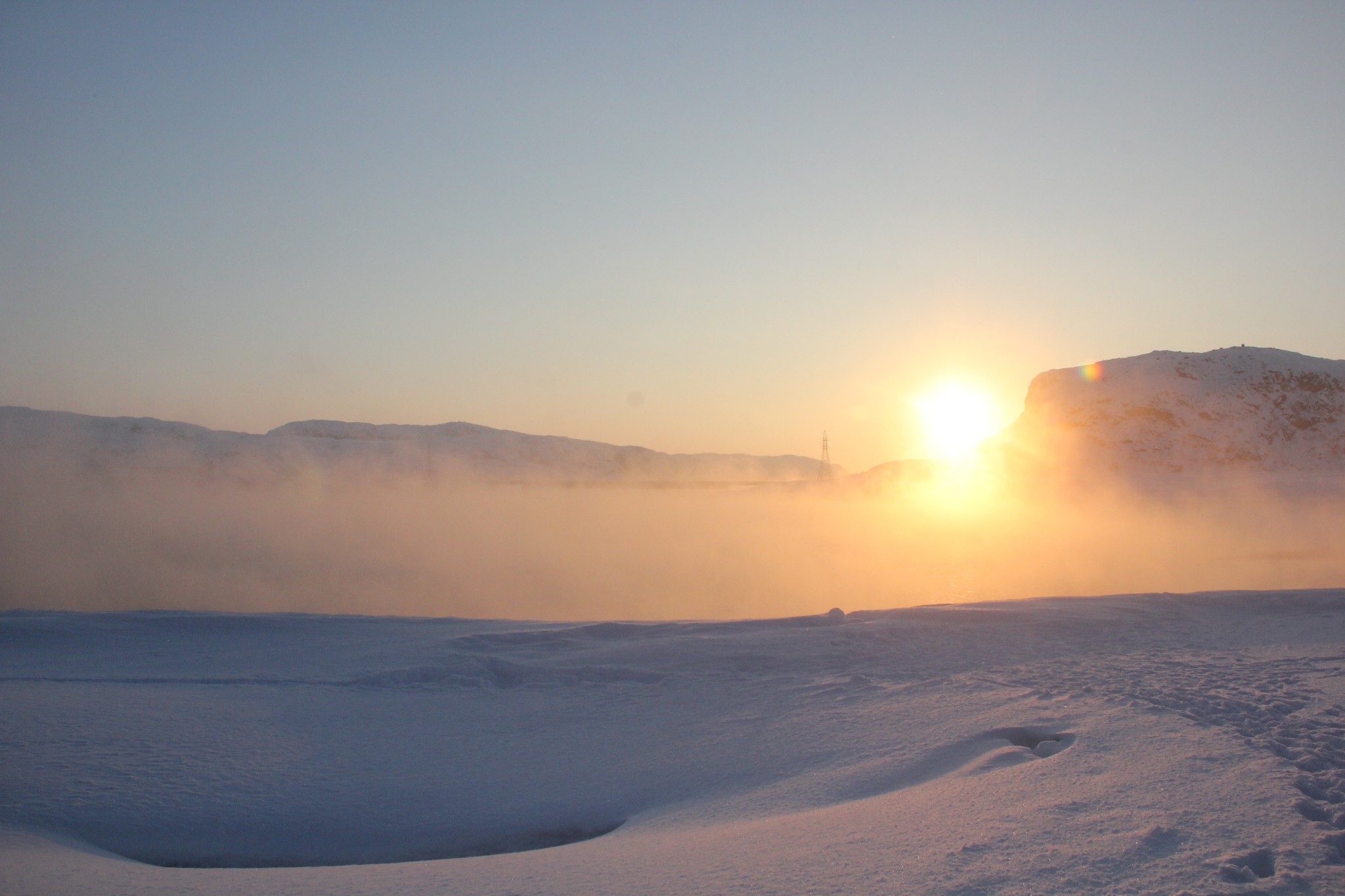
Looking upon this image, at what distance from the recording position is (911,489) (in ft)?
163

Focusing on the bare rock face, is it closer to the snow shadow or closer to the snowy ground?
the snowy ground

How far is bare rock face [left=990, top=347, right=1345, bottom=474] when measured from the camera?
122 ft

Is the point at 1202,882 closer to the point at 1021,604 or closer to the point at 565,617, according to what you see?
the point at 1021,604

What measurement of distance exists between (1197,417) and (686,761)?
144ft

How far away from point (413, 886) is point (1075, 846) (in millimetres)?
2284

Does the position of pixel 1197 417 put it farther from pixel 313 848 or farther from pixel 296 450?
pixel 296 450

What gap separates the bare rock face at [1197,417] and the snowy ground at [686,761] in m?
36.2

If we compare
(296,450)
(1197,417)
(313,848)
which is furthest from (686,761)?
(296,450)

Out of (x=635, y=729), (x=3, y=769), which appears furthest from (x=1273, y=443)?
(x=3, y=769)

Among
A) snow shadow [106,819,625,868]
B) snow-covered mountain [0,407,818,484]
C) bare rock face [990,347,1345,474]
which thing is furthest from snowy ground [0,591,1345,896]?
snow-covered mountain [0,407,818,484]

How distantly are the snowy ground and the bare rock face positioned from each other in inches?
1427

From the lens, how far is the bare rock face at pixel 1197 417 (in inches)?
1463

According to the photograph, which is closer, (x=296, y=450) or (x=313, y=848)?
(x=313, y=848)

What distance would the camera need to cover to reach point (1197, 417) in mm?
39312
